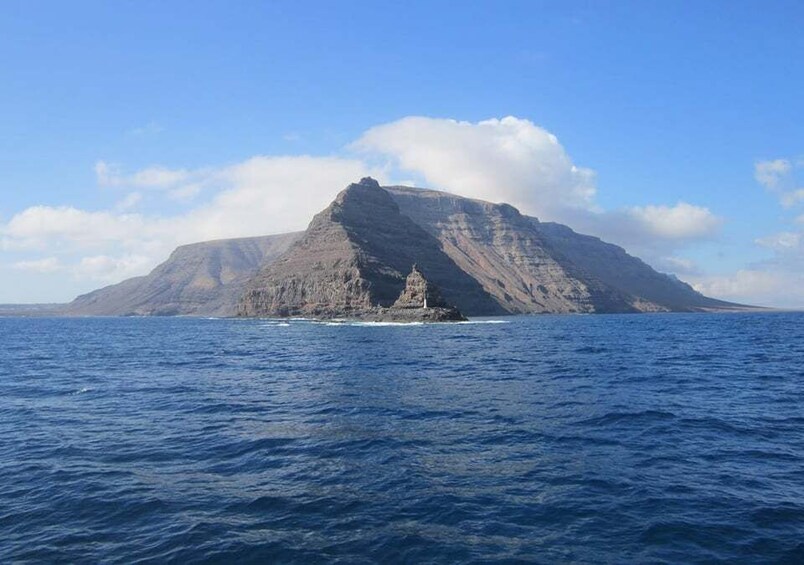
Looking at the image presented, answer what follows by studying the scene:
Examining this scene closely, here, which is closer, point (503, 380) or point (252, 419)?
point (252, 419)

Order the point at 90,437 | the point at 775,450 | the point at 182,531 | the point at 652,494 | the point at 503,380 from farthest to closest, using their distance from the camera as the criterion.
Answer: the point at 503,380, the point at 90,437, the point at 775,450, the point at 652,494, the point at 182,531

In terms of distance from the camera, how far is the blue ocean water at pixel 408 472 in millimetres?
14195

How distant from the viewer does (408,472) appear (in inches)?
790

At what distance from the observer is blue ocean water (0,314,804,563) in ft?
46.6

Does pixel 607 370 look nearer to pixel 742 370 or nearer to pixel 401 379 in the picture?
pixel 742 370

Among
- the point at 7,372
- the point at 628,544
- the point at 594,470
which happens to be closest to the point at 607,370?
the point at 594,470

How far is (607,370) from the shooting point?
163ft

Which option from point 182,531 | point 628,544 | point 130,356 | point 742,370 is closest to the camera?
point 628,544

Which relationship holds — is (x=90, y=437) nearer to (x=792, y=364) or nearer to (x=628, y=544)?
(x=628, y=544)

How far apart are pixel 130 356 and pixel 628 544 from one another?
7304 centimetres

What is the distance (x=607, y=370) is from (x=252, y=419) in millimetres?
34189

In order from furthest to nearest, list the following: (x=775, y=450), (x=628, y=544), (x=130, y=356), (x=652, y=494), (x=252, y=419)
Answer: (x=130, y=356)
(x=252, y=419)
(x=775, y=450)
(x=652, y=494)
(x=628, y=544)

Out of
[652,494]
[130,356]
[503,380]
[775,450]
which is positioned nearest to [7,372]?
[130,356]

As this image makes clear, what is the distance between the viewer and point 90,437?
1037 inches
